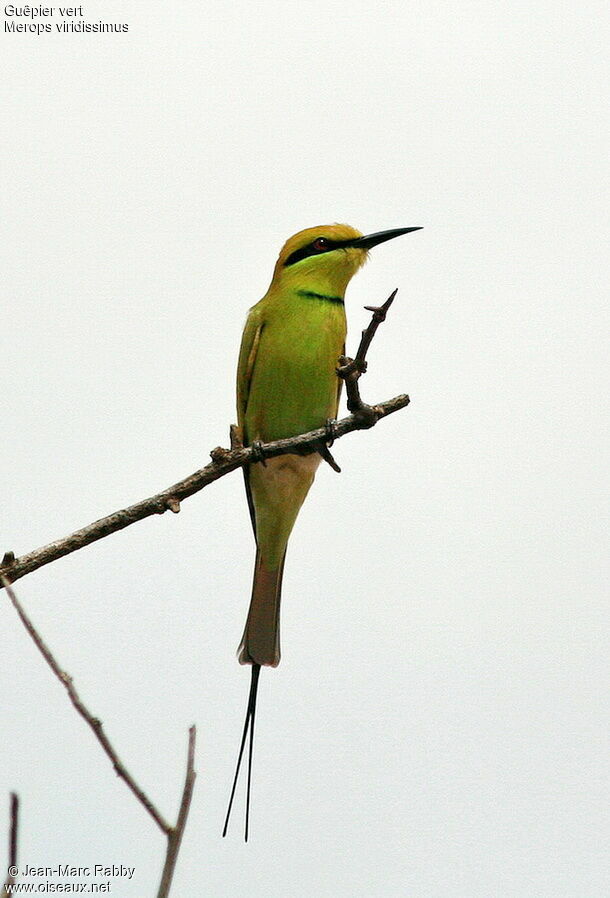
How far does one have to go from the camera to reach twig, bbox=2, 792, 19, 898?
1135mm

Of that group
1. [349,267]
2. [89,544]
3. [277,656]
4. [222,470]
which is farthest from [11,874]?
[349,267]

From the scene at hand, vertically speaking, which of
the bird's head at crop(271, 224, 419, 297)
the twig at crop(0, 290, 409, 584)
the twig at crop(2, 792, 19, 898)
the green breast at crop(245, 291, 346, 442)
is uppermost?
the bird's head at crop(271, 224, 419, 297)

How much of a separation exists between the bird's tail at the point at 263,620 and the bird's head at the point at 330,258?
813 millimetres

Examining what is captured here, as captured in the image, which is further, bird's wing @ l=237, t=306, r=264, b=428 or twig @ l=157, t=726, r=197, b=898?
bird's wing @ l=237, t=306, r=264, b=428

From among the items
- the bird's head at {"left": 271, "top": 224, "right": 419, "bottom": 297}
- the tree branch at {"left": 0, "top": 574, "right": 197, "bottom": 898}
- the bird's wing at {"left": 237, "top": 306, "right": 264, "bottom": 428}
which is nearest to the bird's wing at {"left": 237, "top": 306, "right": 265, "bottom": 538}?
the bird's wing at {"left": 237, "top": 306, "right": 264, "bottom": 428}

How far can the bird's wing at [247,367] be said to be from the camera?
3648mm

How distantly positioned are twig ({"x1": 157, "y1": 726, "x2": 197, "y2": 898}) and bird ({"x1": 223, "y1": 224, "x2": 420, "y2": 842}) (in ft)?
6.97

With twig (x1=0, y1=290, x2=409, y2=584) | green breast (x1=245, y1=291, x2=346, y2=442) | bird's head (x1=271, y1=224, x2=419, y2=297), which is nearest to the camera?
twig (x1=0, y1=290, x2=409, y2=584)

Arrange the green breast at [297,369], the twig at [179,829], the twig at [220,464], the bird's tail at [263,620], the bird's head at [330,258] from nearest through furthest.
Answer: the twig at [179,829], the twig at [220,464], the bird's tail at [263,620], the green breast at [297,369], the bird's head at [330,258]

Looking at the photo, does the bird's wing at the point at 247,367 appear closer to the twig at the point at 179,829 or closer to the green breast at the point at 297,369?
the green breast at the point at 297,369

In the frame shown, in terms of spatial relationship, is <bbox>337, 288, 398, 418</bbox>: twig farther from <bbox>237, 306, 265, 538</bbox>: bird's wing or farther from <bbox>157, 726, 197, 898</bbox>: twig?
<bbox>157, 726, 197, 898</bbox>: twig

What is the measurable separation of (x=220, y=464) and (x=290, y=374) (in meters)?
1.09

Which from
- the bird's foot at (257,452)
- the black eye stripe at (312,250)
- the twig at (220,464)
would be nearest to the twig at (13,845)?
the twig at (220,464)

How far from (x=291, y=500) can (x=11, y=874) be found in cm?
248
